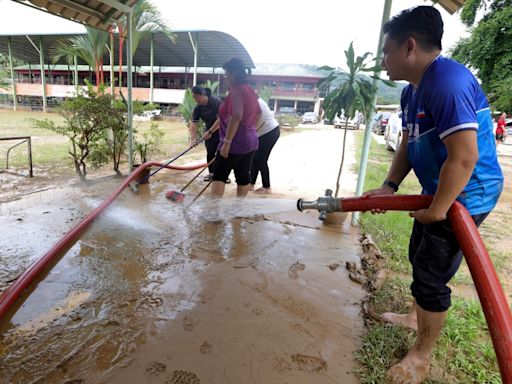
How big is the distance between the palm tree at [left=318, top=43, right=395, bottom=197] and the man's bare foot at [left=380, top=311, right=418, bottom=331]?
6.27 feet

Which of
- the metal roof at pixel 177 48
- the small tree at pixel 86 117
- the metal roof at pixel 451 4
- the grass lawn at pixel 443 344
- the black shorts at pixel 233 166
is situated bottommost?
the grass lawn at pixel 443 344

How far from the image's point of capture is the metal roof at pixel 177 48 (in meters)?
A: 21.1

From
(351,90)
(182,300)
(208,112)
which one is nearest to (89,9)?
(208,112)

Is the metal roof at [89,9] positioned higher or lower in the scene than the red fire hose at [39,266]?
higher

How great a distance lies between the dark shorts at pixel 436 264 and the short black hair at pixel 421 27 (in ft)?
2.81

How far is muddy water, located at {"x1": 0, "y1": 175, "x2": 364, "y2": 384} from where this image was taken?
1.82 metres

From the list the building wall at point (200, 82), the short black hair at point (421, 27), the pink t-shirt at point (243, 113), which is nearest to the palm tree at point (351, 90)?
the pink t-shirt at point (243, 113)

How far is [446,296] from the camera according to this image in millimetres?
1713

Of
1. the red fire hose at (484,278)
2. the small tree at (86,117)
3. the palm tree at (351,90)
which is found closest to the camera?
the red fire hose at (484,278)

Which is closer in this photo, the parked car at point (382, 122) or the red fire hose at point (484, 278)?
the red fire hose at point (484, 278)

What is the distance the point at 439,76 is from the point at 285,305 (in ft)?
5.81

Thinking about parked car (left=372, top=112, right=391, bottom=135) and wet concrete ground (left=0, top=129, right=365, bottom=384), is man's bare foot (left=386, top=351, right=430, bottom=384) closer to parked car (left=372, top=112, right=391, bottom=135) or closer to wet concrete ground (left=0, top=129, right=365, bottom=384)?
wet concrete ground (left=0, top=129, right=365, bottom=384)

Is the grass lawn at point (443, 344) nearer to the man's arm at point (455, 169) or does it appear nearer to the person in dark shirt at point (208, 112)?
the man's arm at point (455, 169)

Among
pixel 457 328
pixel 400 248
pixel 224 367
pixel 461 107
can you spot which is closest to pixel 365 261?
pixel 400 248
